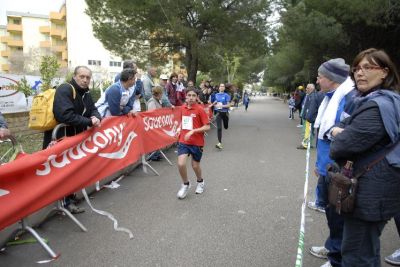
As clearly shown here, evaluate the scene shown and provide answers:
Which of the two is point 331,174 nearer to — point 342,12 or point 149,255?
point 149,255

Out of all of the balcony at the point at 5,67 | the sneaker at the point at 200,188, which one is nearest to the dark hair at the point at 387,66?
the sneaker at the point at 200,188

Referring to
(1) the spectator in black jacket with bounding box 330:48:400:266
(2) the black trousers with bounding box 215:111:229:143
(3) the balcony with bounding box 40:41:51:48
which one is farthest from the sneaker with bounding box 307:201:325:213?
(3) the balcony with bounding box 40:41:51:48

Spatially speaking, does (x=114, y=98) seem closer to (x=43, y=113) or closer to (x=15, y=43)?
(x=43, y=113)

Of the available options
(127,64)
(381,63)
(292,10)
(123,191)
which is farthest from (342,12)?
(381,63)

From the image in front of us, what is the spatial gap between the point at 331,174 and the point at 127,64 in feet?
16.7

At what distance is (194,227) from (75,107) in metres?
2.14

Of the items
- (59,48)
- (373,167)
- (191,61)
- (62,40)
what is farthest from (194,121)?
(62,40)

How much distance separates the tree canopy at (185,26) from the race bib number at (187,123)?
1119 cm

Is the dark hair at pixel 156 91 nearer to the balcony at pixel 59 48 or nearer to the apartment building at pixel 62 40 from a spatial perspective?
the apartment building at pixel 62 40

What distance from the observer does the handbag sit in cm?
229

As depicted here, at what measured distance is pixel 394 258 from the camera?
3.63 metres

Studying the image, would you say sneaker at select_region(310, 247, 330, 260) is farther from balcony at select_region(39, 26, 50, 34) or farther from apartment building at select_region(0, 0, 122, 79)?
balcony at select_region(39, 26, 50, 34)

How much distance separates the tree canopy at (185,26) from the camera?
16.4 m

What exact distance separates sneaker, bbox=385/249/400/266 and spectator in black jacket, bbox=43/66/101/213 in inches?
146
